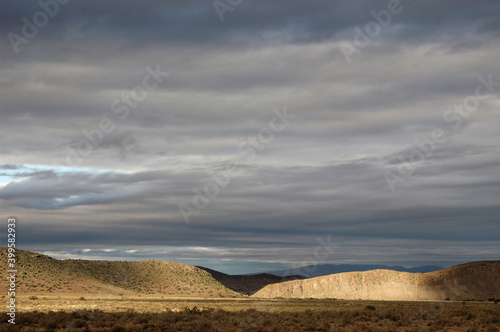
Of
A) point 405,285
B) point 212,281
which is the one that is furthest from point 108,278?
point 405,285

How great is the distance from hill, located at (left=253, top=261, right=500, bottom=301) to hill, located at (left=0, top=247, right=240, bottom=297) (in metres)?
29.0

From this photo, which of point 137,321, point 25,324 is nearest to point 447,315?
point 137,321

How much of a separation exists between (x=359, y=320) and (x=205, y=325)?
14.9m

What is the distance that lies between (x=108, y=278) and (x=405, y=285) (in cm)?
9053

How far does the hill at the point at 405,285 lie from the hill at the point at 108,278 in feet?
95.0

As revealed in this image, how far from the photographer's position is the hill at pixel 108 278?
114 metres

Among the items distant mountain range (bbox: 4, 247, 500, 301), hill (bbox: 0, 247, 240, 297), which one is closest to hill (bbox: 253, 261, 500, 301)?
distant mountain range (bbox: 4, 247, 500, 301)

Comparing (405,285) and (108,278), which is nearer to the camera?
(108,278)

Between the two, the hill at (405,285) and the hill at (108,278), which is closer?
the hill at (108,278)

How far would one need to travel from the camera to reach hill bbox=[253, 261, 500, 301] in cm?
14312

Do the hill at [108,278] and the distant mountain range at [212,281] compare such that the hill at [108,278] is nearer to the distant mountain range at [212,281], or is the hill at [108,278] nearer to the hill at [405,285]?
the distant mountain range at [212,281]

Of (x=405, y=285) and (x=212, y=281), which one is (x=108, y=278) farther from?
(x=405, y=285)

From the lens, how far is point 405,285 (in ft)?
497

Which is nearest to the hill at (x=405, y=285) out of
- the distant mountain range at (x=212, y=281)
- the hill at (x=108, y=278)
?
the distant mountain range at (x=212, y=281)
